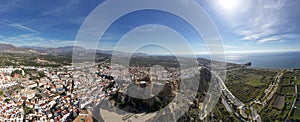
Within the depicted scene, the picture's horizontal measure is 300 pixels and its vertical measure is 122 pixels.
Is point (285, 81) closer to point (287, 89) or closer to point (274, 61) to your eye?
point (287, 89)

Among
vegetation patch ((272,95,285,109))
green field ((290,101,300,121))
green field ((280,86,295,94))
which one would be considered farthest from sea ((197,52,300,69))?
green field ((280,86,295,94))

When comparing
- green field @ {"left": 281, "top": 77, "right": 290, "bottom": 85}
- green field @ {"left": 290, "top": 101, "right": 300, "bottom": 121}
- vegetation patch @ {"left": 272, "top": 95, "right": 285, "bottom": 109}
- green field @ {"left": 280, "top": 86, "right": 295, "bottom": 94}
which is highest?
green field @ {"left": 281, "top": 77, "right": 290, "bottom": 85}

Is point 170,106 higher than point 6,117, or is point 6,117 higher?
point 170,106

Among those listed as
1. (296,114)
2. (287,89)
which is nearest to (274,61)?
(287,89)

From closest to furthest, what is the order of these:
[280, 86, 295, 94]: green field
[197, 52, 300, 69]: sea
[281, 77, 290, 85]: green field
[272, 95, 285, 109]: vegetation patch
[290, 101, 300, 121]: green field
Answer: [290, 101, 300, 121]: green field
[272, 95, 285, 109]: vegetation patch
[280, 86, 295, 94]: green field
[281, 77, 290, 85]: green field
[197, 52, 300, 69]: sea

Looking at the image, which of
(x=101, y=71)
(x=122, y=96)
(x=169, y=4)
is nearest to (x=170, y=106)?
(x=122, y=96)

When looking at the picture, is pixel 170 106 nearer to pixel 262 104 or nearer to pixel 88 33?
pixel 88 33

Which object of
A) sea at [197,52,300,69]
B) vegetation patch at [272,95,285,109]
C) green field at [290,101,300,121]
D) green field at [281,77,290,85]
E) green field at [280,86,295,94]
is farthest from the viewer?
sea at [197,52,300,69]

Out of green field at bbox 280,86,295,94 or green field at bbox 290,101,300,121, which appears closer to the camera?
green field at bbox 290,101,300,121

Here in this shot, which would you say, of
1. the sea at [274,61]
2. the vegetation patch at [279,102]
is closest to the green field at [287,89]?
the vegetation patch at [279,102]

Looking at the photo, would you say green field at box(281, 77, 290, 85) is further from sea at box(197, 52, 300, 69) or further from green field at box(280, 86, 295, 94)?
sea at box(197, 52, 300, 69)

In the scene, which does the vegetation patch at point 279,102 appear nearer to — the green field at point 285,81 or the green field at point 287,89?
the green field at point 287,89
